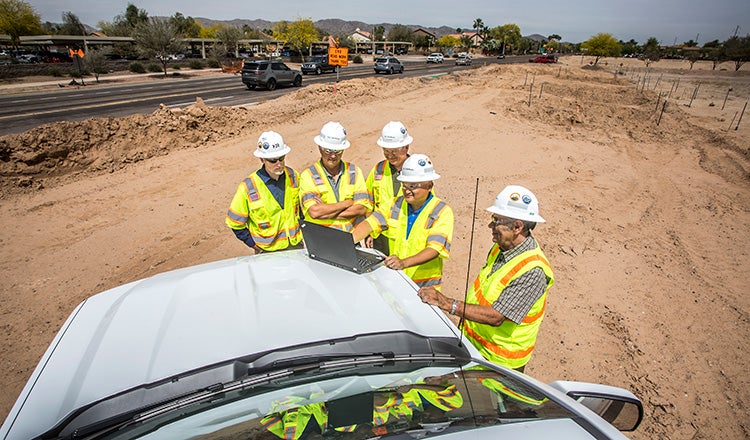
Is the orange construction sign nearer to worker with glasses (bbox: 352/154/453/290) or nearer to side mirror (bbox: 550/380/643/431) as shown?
worker with glasses (bbox: 352/154/453/290)

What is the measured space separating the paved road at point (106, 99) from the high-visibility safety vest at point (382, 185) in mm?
16155

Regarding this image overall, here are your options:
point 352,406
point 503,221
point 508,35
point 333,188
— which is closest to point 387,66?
point 333,188

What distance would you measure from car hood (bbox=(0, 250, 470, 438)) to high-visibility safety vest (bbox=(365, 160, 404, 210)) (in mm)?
1498

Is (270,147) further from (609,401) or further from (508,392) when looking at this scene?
(609,401)

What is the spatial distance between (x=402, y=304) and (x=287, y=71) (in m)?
27.4

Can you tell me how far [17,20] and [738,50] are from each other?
3686 inches

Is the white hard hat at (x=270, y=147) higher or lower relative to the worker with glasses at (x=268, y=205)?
higher

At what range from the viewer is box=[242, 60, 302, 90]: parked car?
2542 centimetres

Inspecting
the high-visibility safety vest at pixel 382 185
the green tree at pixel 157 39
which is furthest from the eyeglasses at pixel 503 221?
the green tree at pixel 157 39

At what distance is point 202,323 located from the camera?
201 centimetres

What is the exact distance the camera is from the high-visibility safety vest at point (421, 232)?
10.5 feet

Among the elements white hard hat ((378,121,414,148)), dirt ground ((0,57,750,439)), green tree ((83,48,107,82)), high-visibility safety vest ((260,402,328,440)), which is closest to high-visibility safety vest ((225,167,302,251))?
white hard hat ((378,121,414,148))

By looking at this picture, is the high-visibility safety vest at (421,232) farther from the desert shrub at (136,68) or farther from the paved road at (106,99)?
the desert shrub at (136,68)

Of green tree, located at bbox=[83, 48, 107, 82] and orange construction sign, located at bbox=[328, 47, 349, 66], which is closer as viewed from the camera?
orange construction sign, located at bbox=[328, 47, 349, 66]
